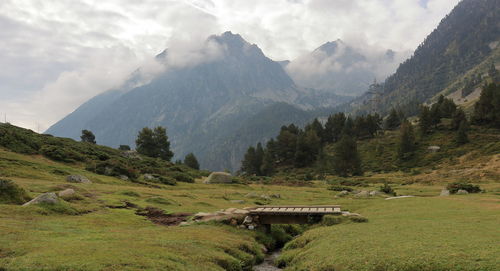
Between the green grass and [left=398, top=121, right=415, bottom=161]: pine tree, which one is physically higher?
[left=398, top=121, right=415, bottom=161]: pine tree

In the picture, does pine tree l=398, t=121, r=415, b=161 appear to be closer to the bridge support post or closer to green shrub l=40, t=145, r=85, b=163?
Answer: the bridge support post

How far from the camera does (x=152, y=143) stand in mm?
129125

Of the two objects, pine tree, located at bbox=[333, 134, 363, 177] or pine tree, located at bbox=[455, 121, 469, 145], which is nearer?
pine tree, located at bbox=[455, 121, 469, 145]

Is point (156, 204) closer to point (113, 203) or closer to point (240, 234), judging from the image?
point (113, 203)

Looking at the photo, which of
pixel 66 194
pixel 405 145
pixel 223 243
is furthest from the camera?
pixel 405 145

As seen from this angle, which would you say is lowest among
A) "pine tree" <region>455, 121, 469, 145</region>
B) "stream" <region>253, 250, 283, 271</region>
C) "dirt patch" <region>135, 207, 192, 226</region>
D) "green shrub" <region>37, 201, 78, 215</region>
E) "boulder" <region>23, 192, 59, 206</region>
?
"stream" <region>253, 250, 283, 271</region>

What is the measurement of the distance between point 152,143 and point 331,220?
113 meters

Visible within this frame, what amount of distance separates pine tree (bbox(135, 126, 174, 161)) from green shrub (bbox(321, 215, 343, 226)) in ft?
363

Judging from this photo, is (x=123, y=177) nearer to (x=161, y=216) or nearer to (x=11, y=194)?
(x=161, y=216)

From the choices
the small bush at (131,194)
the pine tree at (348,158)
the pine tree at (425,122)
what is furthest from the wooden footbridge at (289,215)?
the pine tree at (425,122)

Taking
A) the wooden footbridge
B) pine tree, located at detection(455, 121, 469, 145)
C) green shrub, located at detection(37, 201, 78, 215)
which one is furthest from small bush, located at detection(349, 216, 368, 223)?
pine tree, located at detection(455, 121, 469, 145)

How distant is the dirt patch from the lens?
2856 cm

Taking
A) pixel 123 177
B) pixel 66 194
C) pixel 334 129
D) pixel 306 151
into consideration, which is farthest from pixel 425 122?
pixel 66 194

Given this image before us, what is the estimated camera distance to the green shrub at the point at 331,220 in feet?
86.4
